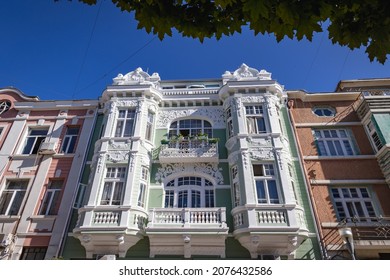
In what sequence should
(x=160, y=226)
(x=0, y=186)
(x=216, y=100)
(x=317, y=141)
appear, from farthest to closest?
1. (x=216, y=100)
2. (x=317, y=141)
3. (x=0, y=186)
4. (x=160, y=226)

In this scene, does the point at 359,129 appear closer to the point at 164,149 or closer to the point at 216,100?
the point at 216,100

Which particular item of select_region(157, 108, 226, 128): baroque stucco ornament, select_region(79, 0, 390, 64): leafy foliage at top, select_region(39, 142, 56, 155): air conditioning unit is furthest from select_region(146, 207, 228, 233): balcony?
select_region(79, 0, 390, 64): leafy foliage at top

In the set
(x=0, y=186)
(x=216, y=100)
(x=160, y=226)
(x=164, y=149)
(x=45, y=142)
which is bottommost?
(x=160, y=226)

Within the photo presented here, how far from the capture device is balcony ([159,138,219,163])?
14.3 m

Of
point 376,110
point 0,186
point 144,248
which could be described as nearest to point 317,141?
point 376,110

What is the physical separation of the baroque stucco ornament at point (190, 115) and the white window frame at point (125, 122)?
1.78 metres

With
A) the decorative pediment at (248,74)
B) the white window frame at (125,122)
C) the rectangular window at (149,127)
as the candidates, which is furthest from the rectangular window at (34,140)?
the decorative pediment at (248,74)

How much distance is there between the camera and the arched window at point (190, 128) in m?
16.2

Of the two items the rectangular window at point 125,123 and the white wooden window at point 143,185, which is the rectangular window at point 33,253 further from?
the rectangular window at point 125,123

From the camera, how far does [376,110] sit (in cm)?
1498

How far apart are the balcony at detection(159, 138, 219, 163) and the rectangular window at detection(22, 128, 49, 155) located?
8495 mm

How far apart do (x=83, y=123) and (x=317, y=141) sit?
15.4 meters

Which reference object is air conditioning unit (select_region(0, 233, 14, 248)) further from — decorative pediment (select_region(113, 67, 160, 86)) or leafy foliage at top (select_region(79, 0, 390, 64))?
leafy foliage at top (select_region(79, 0, 390, 64))

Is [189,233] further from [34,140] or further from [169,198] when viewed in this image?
[34,140]
